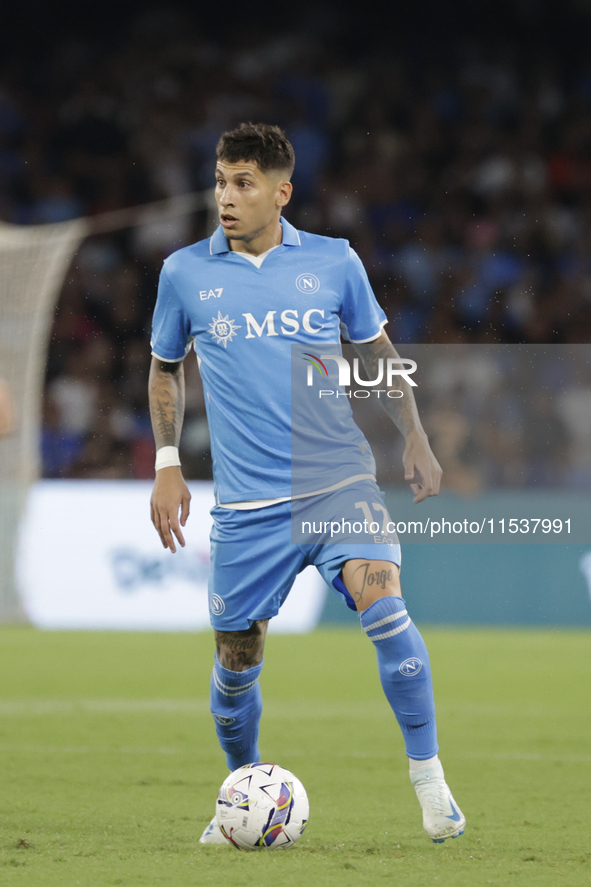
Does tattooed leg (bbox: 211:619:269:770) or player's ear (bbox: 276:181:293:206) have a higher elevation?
player's ear (bbox: 276:181:293:206)

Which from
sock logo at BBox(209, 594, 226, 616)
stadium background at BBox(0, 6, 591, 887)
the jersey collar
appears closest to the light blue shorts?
sock logo at BBox(209, 594, 226, 616)

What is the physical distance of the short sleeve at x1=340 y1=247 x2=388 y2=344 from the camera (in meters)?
4.02

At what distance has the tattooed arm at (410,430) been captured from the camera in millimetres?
3904

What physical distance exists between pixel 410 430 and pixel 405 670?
813 millimetres

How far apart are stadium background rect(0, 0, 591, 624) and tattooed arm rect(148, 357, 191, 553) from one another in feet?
17.6

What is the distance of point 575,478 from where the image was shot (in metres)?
9.65

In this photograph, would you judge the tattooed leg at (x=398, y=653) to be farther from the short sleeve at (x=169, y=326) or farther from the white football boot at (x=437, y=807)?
the short sleeve at (x=169, y=326)

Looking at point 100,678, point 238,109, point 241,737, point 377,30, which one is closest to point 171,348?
point 241,737

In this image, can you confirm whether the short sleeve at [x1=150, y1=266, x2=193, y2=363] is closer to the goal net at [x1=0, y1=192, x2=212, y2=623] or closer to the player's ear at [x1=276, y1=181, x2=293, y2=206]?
the player's ear at [x1=276, y1=181, x2=293, y2=206]

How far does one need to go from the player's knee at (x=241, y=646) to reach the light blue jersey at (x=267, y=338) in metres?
0.42

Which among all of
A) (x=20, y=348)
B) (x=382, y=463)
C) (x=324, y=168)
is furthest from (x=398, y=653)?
(x=324, y=168)

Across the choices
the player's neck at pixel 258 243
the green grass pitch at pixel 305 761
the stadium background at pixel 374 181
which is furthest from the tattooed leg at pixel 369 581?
the stadium background at pixel 374 181

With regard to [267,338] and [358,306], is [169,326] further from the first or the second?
[358,306]

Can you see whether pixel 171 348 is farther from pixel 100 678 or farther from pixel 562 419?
pixel 562 419
